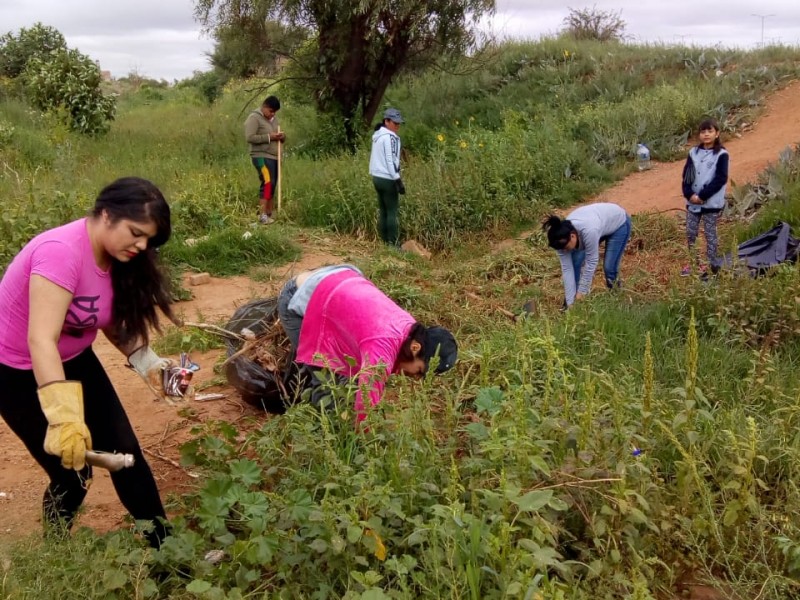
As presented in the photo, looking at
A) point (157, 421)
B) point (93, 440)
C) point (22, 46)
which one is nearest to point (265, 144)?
point (157, 421)

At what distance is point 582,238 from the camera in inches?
188

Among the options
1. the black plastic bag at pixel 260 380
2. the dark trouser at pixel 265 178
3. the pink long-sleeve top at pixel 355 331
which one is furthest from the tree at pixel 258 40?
the pink long-sleeve top at pixel 355 331

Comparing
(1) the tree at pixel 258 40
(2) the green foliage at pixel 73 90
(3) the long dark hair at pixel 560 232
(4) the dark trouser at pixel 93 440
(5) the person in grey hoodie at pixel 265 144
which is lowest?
(4) the dark trouser at pixel 93 440

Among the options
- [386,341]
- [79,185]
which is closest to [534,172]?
[79,185]

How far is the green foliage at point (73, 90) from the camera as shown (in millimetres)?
11836

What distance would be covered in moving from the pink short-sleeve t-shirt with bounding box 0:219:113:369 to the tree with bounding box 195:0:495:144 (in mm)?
8640

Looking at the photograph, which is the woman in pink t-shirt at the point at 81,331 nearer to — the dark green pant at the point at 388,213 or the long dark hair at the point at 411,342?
the long dark hair at the point at 411,342

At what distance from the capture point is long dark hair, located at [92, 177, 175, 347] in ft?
6.86

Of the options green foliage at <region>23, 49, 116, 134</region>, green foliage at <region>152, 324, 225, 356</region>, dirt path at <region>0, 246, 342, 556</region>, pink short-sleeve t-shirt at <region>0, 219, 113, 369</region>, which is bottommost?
dirt path at <region>0, 246, 342, 556</region>

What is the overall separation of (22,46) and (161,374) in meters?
18.3

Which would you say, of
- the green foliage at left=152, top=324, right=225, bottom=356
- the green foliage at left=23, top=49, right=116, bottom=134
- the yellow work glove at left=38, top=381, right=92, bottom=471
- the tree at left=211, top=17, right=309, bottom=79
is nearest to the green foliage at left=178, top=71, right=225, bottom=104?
the green foliage at left=23, top=49, right=116, bottom=134

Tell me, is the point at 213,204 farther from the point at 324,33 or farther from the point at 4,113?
the point at 4,113

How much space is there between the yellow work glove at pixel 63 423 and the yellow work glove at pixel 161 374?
54cm

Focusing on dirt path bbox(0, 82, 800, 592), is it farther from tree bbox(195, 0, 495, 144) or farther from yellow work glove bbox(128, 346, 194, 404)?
tree bbox(195, 0, 495, 144)
